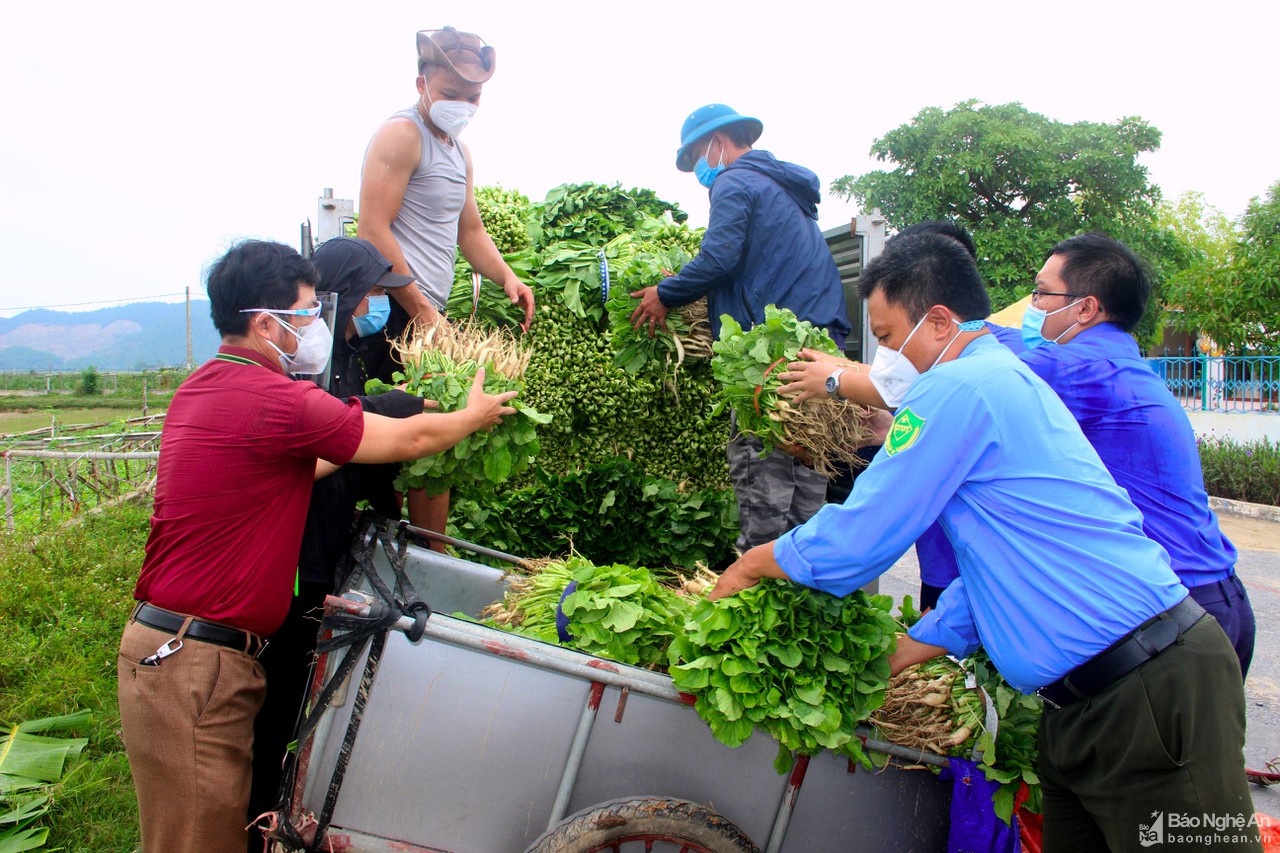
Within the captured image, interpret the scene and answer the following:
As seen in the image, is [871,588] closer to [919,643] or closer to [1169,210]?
[919,643]

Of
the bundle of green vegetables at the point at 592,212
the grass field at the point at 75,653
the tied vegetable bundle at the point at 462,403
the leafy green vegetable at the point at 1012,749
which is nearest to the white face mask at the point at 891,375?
the leafy green vegetable at the point at 1012,749

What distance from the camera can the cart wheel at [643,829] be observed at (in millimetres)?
2084

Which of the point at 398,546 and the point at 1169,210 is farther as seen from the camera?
the point at 1169,210

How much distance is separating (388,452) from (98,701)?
10.5ft

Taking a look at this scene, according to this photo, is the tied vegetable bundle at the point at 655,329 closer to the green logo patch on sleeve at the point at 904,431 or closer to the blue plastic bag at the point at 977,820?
the green logo patch on sleeve at the point at 904,431

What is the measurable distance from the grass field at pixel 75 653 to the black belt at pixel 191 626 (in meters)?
1.81

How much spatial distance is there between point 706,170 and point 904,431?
2.70 metres

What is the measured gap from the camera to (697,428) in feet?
15.9

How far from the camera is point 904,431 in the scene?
194cm

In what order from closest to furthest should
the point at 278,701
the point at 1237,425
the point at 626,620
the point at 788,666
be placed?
the point at 788,666, the point at 626,620, the point at 278,701, the point at 1237,425

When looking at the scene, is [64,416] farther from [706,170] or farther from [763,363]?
[763,363]

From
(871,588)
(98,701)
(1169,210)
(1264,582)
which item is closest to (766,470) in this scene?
(871,588)

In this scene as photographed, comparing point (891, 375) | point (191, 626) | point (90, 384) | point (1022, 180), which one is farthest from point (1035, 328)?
point (90, 384)

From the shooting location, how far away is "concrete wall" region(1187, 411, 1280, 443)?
47.2 ft
